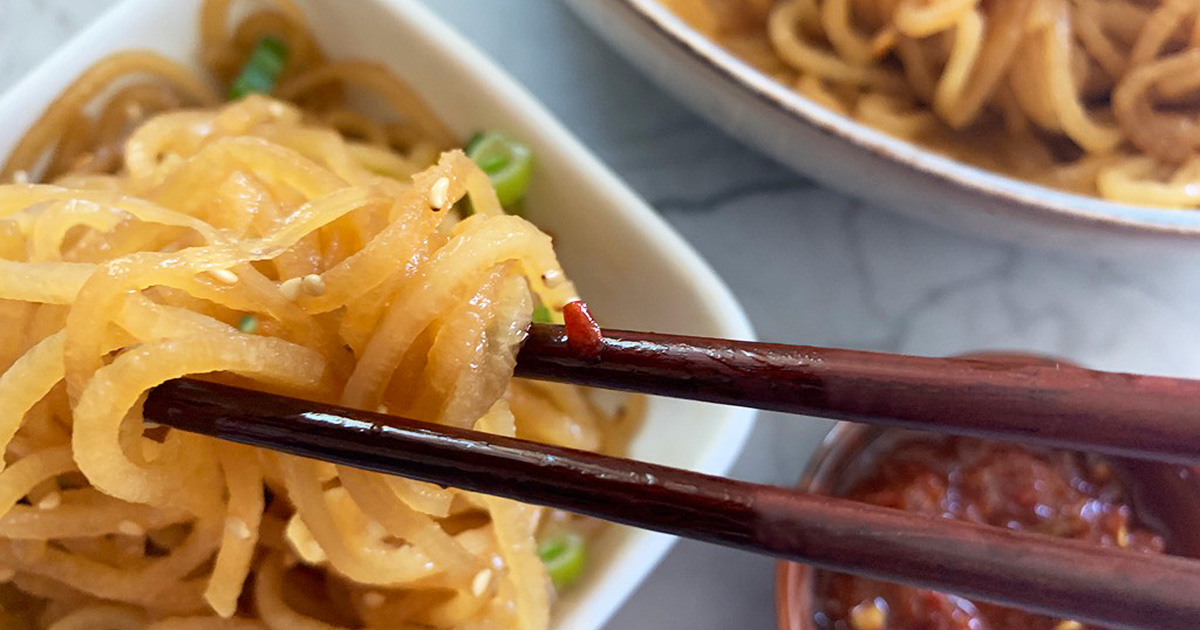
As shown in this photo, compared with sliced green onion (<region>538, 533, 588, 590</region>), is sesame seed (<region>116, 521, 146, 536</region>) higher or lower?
lower

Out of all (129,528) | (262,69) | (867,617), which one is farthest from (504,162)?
(867,617)

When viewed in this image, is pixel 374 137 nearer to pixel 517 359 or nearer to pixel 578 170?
pixel 578 170

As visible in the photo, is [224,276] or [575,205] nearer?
[224,276]

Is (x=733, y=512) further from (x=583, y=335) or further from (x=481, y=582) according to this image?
(x=481, y=582)

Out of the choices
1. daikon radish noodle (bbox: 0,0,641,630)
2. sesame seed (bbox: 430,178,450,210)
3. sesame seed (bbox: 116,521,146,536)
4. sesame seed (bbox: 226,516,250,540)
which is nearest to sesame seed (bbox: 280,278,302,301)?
daikon radish noodle (bbox: 0,0,641,630)

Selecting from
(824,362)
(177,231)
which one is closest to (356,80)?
(177,231)

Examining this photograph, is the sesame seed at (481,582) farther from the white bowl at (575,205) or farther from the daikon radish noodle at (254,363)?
the white bowl at (575,205)

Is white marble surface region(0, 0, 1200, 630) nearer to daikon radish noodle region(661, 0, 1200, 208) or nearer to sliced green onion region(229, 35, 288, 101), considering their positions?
daikon radish noodle region(661, 0, 1200, 208)
